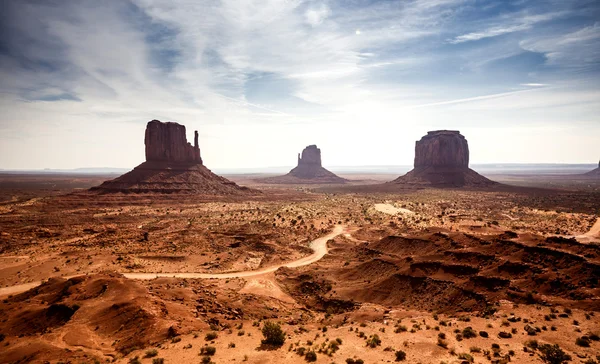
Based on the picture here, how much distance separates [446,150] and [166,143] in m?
147

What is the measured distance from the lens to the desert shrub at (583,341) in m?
16.1

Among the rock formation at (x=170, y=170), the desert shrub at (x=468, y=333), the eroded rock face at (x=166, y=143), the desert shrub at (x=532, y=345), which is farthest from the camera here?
the eroded rock face at (x=166, y=143)

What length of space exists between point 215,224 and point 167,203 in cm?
3658

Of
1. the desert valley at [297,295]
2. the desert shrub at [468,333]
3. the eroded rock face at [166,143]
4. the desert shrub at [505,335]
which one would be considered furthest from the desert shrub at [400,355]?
the eroded rock face at [166,143]

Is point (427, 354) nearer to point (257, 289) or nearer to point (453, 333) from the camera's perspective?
point (453, 333)

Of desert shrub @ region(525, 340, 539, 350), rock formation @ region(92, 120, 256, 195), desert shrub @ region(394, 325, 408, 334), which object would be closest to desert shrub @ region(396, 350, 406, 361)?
desert shrub @ region(394, 325, 408, 334)

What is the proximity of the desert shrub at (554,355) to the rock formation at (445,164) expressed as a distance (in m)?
150

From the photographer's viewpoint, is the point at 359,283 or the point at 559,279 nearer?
the point at 559,279

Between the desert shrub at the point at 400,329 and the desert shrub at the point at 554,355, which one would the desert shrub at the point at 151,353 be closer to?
the desert shrub at the point at 400,329

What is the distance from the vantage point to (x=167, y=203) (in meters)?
94.6

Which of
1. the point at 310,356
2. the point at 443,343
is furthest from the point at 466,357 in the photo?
the point at 310,356

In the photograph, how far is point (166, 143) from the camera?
120 metres

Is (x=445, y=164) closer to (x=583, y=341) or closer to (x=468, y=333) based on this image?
(x=583, y=341)

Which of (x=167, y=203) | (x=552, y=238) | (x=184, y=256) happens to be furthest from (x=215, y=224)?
(x=552, y=238)
